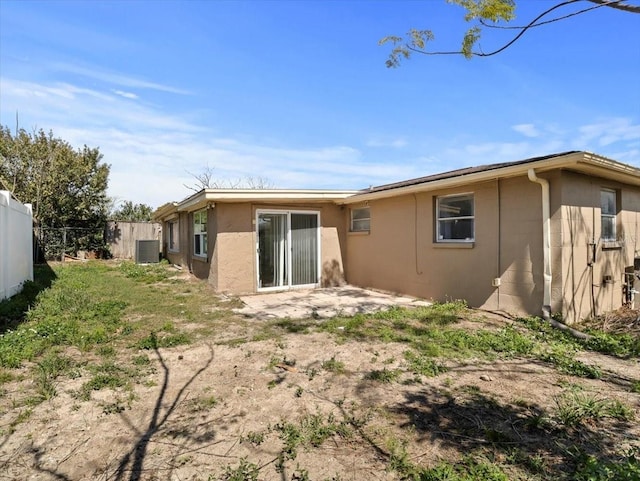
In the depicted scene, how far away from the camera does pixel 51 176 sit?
17.3 m

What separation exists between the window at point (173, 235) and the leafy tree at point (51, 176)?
5061 millimetres

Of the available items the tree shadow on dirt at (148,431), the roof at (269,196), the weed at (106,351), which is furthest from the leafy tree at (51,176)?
the tree shadow on dirt at (148,431)

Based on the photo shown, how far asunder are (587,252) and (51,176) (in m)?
21.2

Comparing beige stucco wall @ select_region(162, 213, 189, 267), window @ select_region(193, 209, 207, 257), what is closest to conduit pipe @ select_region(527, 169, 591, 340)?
window @ select_region(193, 209, 207, 257)

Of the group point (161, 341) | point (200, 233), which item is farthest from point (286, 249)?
point (161, 341)

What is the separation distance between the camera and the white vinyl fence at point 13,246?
277 inches

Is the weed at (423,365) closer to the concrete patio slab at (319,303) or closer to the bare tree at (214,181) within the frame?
the concrete patio slab at (319,303)

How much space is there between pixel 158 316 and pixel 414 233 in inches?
226

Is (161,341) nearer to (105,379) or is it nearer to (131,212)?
(105,379)

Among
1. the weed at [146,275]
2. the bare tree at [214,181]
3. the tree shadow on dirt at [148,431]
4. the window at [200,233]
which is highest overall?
the bare tree at [214,181]

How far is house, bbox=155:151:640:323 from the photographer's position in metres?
5.99

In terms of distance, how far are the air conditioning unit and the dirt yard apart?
1361 cm

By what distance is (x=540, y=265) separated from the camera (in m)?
6.07

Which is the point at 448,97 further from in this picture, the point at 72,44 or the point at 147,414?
the point at 147,414
